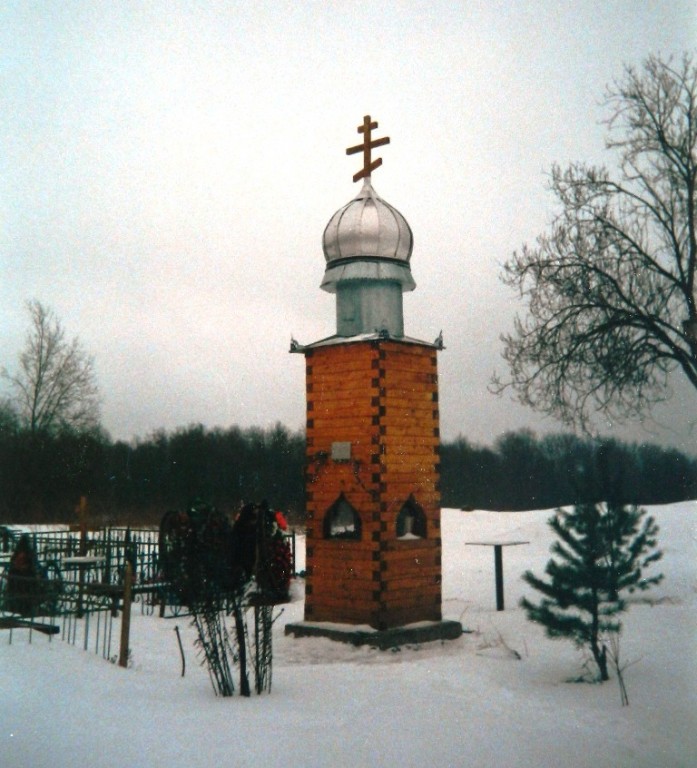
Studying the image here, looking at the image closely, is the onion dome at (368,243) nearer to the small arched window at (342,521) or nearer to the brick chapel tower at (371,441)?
the brick chapel tower at (371,441)

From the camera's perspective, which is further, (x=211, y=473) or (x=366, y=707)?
(x=211, y=473)

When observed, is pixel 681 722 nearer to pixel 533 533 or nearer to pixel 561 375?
pixel 561 375

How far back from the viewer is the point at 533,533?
929 inches

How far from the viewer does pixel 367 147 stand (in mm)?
13383

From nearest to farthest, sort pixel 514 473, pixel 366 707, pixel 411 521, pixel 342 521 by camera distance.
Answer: pixel 366 707, pixel 411 521, pixel 342 521, pixel 514 473

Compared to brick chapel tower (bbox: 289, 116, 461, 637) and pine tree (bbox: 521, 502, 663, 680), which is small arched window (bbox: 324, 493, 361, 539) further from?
pine tree (bbox: 521, 502, 663, 680)

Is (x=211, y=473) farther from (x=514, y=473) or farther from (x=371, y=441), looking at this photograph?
(x=371, y=441)

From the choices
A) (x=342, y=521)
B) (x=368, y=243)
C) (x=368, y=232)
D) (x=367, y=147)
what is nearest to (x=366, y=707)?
(x=342, y=521)

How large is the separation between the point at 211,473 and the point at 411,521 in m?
34.6

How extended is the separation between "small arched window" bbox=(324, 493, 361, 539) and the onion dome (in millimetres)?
3501

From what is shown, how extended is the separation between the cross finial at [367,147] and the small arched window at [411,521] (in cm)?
538

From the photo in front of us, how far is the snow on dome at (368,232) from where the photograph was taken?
42.0 ft

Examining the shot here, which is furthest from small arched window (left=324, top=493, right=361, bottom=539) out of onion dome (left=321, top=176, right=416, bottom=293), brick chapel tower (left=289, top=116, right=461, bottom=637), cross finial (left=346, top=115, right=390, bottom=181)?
cross finial (left=346, top=115, right=390, bottom=181)

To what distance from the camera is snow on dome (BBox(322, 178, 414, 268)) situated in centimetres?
1280
